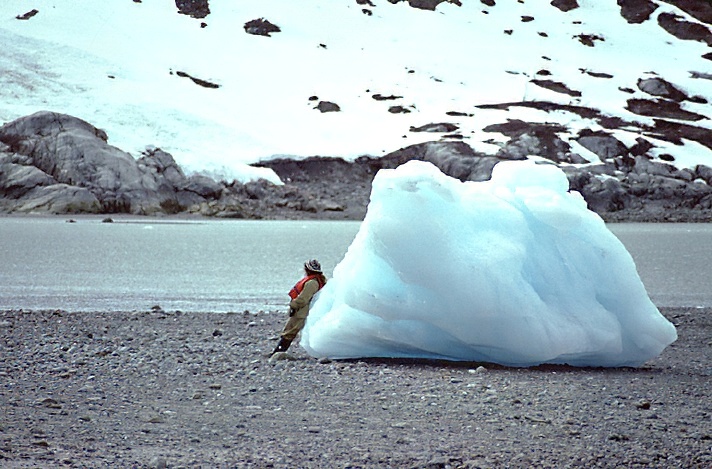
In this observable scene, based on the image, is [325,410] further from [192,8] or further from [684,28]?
[684,28]

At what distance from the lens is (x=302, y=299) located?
9312 mm

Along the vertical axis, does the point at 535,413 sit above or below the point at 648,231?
above

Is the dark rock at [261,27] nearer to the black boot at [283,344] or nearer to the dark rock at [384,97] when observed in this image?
the dark rock at [384,97]

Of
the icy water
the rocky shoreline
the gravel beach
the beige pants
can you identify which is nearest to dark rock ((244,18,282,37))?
the rocky shoreline

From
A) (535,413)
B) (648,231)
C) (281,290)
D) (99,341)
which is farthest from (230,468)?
(648,231)

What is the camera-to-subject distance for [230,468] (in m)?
5.43

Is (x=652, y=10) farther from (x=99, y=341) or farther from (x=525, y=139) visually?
(x=99, y=341)

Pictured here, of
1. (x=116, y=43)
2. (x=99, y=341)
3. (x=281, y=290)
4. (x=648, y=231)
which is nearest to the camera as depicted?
(x=99, y=341)

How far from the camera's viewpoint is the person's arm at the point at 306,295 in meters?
9.28

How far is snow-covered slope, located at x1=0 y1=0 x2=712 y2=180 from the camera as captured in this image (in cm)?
7886

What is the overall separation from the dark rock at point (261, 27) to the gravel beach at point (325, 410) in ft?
320

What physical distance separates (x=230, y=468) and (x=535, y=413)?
94.0 inches

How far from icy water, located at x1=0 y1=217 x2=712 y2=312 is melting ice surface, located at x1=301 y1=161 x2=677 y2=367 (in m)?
6.86

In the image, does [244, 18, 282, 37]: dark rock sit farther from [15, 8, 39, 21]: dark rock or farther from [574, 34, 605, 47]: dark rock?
[574, 34, 605, 47]: dark rock
